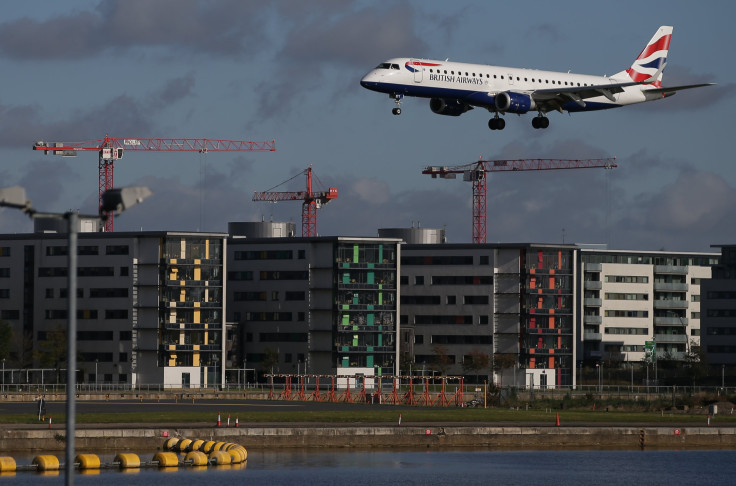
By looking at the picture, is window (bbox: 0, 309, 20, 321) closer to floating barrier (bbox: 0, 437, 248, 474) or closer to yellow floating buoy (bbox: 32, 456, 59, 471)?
floating barrier (bbox: 0, 437, 248, 474)

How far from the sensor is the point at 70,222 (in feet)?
101

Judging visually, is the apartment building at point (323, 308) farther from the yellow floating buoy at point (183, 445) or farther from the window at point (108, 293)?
the yellow floating buoy at point (183, 445)

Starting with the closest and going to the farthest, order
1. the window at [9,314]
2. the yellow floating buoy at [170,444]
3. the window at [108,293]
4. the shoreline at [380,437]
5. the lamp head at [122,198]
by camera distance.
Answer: the lamp head at [122,198], the shoreline at [380,437], the yellow floating buoy at [170,444], the window at [108,293], the window at [9,314]

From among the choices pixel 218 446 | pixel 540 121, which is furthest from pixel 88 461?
pixel 540 121

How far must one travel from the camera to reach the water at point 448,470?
215 ft

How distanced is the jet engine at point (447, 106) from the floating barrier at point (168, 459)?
35.5 metres

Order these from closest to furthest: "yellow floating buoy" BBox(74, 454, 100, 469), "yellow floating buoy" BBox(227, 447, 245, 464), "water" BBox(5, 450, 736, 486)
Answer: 1. "yellow floating buoy" BBox(74, 454, 100, 469)
2. "water" BBox(5, 450, 736, 486)
3. "yellow floating buoy" BBox(227, 447, 245, 464)

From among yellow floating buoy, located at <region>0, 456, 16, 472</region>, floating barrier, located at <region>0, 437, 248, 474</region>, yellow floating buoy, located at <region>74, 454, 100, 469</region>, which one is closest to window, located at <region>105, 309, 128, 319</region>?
floating barrier, located at <region>0, 437, 248, 474</region>

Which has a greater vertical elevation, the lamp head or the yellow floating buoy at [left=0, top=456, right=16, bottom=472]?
the lamp head

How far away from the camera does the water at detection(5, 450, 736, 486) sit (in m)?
65.4

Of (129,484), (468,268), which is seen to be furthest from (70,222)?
(468,268)

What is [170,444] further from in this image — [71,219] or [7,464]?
[71,219]

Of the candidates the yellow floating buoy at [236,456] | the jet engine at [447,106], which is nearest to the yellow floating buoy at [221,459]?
the yellow floating buoy at [236,456]

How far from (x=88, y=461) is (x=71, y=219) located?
1439 inches
